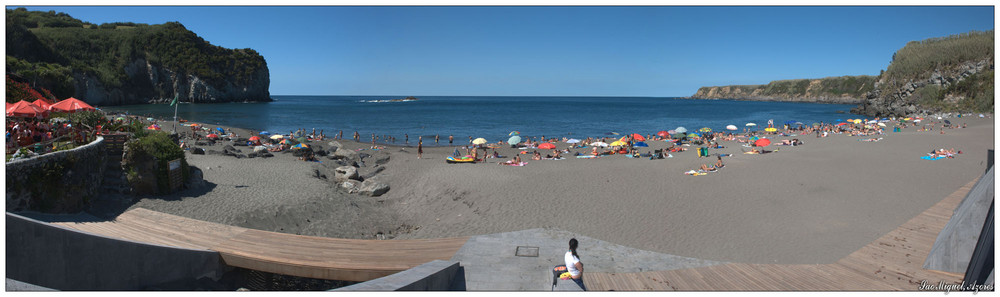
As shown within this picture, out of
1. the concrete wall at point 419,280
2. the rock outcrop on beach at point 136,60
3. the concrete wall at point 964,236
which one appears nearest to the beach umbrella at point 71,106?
the concrete wall at point 419,280

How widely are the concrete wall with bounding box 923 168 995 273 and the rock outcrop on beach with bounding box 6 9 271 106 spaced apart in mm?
90269

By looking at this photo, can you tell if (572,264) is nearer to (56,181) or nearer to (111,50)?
(56,181)

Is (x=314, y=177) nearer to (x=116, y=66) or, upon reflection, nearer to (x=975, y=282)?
(x=975, y=282)

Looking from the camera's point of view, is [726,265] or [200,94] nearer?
[726,265]

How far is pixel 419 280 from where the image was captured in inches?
216

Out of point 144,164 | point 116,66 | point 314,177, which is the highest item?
point 116,66

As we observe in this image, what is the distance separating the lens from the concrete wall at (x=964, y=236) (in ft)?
21.9

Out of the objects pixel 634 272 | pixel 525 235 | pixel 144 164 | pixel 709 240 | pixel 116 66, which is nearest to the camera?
pixel 634 272

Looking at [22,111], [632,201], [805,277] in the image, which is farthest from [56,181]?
[805,277]

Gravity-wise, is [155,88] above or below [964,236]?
above

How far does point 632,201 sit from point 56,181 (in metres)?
14.7

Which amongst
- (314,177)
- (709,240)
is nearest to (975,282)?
(709,240)

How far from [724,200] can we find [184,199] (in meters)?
16.7

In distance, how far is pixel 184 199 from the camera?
14039mm
